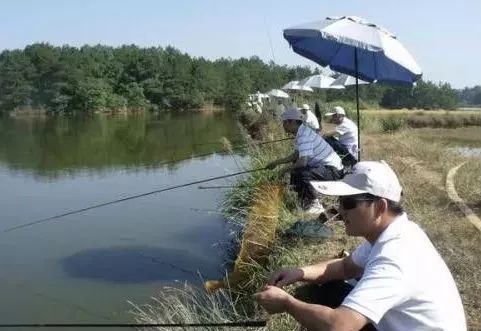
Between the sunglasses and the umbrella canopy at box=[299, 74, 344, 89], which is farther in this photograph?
the umbrella canopy at box=[299, 74, 344, 89]

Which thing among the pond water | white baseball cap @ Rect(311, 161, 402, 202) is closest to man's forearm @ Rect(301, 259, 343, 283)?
white baseball cap @ Rect(311, 161, 402, 202)

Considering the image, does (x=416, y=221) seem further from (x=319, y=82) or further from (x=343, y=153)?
(x=319, y=82)

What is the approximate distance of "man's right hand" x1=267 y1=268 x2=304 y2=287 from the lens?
285 centimetres

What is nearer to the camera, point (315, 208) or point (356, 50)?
point (315, 208)

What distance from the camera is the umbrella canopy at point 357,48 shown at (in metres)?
5.77

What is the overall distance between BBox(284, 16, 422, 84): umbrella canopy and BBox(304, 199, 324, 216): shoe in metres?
1.66

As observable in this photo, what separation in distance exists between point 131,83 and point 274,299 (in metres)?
66.0

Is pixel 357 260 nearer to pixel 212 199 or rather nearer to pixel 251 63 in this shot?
pixel 212 199

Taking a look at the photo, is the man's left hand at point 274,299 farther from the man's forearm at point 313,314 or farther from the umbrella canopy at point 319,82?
the umbrella canopy at point 319,82

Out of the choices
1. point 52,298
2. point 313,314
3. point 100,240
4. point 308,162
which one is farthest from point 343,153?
point 313,314

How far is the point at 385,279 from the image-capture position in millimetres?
2010

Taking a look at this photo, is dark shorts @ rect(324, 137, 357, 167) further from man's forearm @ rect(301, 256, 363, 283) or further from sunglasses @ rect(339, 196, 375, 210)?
sunglasses @ rect(339, 196, 375, 210)

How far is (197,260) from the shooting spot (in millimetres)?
7344

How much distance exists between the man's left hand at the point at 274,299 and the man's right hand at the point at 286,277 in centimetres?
41
